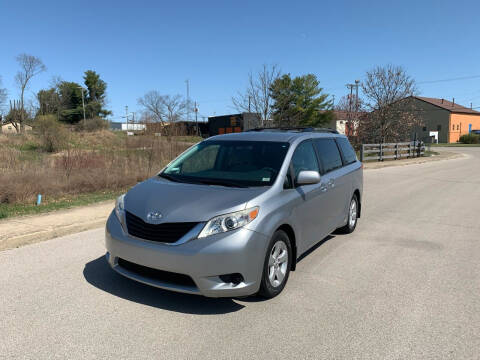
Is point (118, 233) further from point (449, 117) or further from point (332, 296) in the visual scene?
point (449, 117)

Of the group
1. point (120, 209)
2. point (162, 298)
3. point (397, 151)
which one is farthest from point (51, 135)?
point (162, 298)

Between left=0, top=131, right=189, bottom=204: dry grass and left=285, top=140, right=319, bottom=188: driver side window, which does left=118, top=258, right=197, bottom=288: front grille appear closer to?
left=285, top=140, right=319, bottom=188: driver side window

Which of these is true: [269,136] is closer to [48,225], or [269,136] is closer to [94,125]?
[48,225]

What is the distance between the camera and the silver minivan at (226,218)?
3.48m

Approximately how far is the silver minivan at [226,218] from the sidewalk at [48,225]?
103 inches

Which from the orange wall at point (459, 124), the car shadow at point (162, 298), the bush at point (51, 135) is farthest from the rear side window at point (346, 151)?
the orange wall at point (459, 124)

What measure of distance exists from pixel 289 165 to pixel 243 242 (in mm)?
1406

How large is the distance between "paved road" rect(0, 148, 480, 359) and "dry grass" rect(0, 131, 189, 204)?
3564 millimetres

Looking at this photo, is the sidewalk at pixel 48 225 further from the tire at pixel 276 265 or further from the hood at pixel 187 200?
the tire at pixel 276 265

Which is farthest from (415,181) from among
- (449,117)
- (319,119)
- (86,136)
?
(449,117)

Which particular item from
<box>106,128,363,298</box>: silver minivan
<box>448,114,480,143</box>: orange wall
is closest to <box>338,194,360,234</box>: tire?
<box>106,128,363,298</box>: silver minivan

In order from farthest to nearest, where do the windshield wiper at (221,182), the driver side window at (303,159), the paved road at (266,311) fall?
1. the driver side window at (303,159)
2. the windshield wiper at (221,182)
3. the paved road at (266,311)

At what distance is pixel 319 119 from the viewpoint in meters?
68.3

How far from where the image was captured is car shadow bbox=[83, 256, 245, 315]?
12.4 ft
